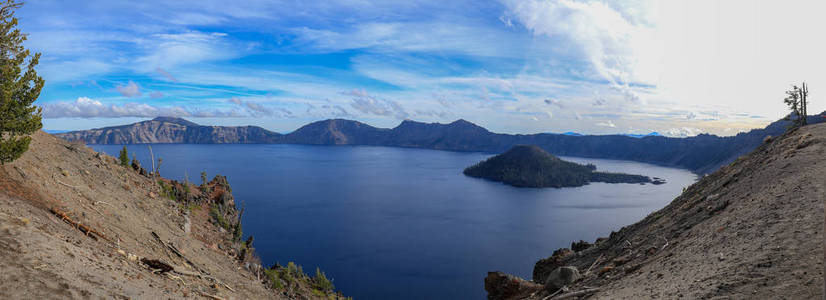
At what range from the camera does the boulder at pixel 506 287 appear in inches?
805

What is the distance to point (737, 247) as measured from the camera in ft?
35.9

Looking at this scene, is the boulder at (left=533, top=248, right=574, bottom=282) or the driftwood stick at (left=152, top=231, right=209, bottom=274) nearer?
the driftwood stick at (left=152, top=231, right=209, bottom=274)

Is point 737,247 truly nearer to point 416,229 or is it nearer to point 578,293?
point 578,293

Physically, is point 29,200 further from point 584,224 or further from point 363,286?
point 584,224

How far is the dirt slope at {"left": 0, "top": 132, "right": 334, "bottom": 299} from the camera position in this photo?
1099cm

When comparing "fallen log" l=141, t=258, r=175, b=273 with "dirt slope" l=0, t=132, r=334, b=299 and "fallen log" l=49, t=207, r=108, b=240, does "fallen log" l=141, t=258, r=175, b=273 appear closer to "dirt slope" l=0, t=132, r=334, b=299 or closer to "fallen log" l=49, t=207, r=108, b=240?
"dirt slope" l=0, t=132, r=334, b=299

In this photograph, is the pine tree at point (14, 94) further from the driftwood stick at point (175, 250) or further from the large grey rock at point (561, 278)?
the large grey rock at point (561, 278)

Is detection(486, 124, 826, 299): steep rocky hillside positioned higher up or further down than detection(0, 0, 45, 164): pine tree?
further down

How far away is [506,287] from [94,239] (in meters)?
20.4

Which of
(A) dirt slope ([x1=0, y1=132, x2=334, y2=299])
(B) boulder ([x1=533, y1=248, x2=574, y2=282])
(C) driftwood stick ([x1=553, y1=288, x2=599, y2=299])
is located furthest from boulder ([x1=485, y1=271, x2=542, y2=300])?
(A) dirt slope ([x1=0, y1=132, x2=334, y2=299])

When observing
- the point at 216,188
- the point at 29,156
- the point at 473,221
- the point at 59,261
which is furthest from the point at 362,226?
the point at 59,261

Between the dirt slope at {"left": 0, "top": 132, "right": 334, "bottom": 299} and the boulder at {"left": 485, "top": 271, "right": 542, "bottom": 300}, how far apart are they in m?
14.7

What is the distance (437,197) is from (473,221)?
4469 cm

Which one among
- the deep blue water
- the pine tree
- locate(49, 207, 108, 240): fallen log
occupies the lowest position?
the deep blue water
